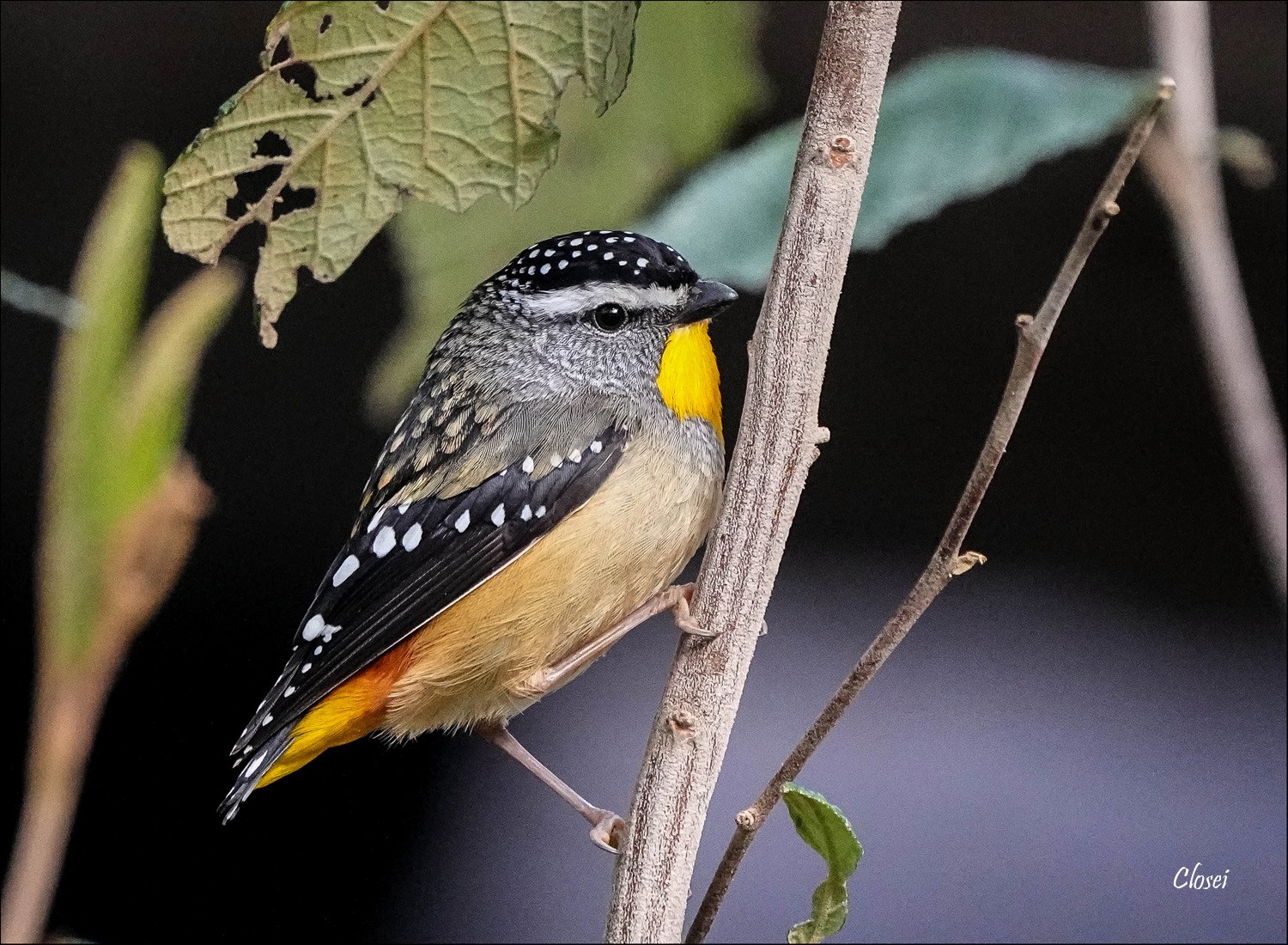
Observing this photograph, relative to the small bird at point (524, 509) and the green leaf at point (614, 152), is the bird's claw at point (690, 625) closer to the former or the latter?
the small bird at point (524, 509)

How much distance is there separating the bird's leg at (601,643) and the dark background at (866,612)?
14 cm

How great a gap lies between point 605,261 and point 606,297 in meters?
0.03

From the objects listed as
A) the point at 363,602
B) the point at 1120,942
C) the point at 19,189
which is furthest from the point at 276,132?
the point at 1120,942

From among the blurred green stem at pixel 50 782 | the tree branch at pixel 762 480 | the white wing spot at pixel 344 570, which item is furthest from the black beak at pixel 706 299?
the blurred green stem at pixel 50 782

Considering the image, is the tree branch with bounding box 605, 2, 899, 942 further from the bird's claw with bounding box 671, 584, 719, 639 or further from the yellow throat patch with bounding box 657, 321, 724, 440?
the yellow throat patch with bounding box 657, 321, 724, 440

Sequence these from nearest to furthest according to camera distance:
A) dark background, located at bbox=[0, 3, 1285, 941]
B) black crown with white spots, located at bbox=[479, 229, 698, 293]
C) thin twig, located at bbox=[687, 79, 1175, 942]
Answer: thin twig, located at bbox=[687, 79, 1175, 942], black crown with white spots, located at bbox=[479, 229, 698, 293], dark background, located at bbox=[0, 3, 1285, 941]

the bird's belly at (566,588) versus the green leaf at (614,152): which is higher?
the green leaf at (614,152)

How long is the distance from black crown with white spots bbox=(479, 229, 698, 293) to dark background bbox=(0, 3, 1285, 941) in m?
0.22

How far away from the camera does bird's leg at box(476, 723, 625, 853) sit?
2.48 ft

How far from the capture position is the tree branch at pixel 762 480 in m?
0.54

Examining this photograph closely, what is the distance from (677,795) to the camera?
1.90 ft

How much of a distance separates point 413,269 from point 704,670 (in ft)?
0.97

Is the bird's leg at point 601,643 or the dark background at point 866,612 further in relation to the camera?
the dark background at point 866,612

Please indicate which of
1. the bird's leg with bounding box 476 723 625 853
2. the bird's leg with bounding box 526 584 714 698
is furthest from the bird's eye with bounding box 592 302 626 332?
the bird's leg with bounding box 476 723 625 853
